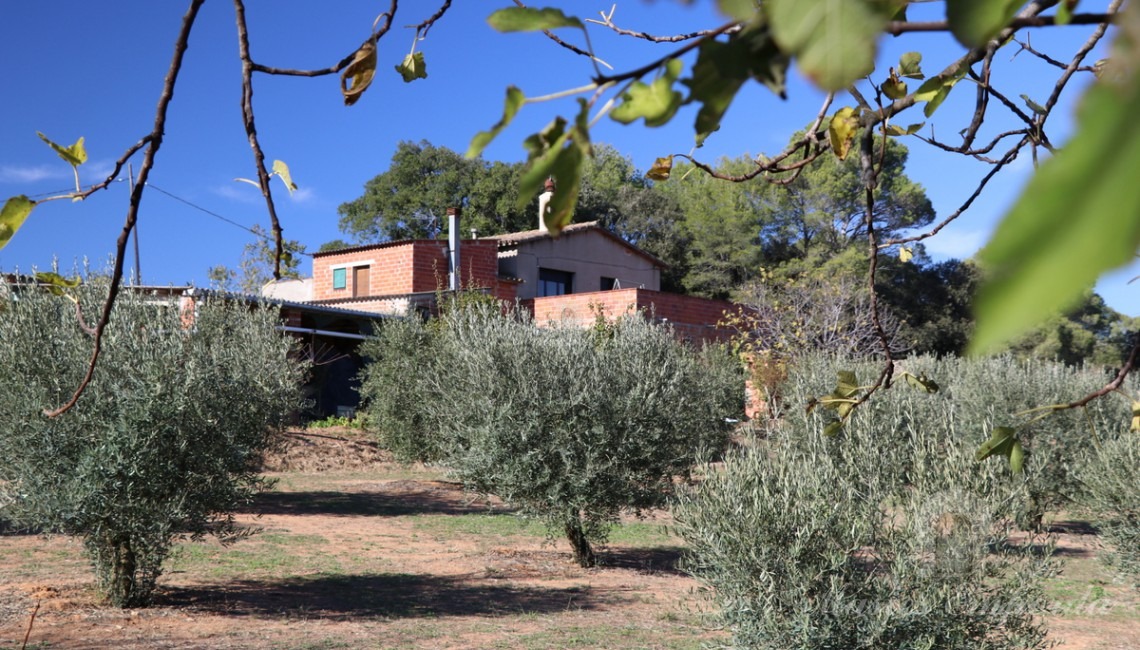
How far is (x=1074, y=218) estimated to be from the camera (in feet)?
0.68

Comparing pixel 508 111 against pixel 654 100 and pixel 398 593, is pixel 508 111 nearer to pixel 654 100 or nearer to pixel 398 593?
pixel 654 100

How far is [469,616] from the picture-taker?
30.5 feet

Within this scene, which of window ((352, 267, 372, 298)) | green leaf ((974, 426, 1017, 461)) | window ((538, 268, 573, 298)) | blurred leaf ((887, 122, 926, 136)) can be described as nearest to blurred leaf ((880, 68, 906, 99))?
blurred leaf ((887, 122, 926, 136))

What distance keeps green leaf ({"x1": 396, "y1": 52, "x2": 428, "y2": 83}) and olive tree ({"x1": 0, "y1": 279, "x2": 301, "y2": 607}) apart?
811cm

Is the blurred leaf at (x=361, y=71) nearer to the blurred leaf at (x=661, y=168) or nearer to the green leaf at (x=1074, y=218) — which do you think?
the blurred leaf at (x=661, y=168)

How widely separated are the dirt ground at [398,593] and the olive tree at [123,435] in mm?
786

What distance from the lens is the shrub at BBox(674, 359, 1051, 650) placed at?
652 centimetres

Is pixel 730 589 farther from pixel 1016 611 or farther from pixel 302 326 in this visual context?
pixel 302 326

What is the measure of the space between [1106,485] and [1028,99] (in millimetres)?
11374

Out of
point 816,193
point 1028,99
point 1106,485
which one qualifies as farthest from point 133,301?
point 816,193

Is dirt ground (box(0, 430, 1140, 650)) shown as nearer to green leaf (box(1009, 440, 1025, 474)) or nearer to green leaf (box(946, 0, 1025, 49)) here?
green leaf (box(1009, 440, 1025, 474))

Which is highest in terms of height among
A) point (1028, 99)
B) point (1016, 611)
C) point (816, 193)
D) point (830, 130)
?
point (816, 193)

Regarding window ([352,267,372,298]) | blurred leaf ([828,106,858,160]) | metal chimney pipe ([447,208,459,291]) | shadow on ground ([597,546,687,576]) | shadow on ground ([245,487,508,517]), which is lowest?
shadow on ground ([597,546,687,576])

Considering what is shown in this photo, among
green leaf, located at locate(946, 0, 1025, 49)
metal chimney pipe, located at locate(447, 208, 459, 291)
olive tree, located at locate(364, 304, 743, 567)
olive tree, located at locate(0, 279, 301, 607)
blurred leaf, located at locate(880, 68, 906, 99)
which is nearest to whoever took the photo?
green leaf, located at locate(946, 0, 1025, 49)
